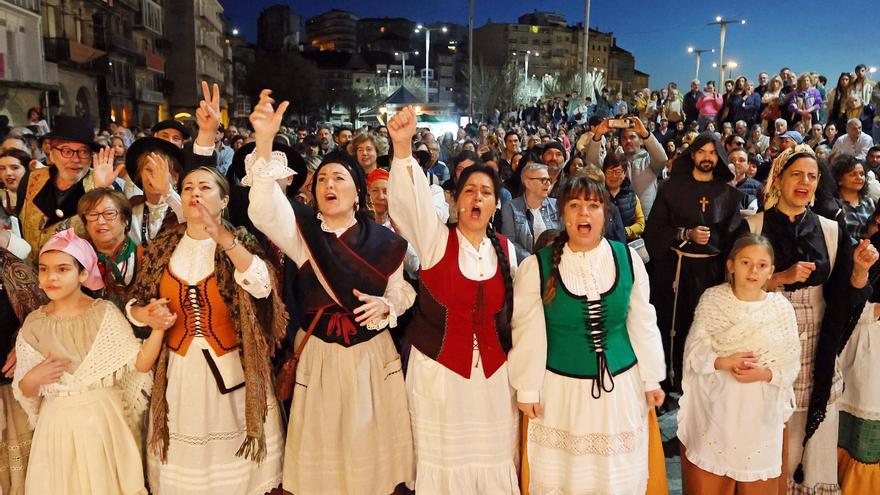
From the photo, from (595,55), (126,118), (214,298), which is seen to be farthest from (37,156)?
(595,55)

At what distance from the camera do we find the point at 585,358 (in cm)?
327

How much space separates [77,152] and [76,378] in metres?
2.29

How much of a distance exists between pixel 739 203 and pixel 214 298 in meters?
3.85

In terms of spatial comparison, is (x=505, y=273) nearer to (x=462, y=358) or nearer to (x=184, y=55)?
(x=462, y=358)

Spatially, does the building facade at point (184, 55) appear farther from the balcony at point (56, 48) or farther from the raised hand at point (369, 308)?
the raised hand at point (369, 308)

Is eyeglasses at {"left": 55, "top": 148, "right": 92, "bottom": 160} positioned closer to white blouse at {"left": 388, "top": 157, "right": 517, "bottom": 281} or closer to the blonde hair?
white blouse at {"left": 388, "top": 157, "right": 517, "bottom": 281}

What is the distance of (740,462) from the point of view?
3494 mm

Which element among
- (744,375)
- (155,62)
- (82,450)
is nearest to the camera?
(82,450)

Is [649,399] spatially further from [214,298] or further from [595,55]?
[595,55]

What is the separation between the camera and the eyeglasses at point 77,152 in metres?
4.75

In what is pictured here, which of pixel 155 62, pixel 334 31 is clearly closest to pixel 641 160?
pixel 155 62

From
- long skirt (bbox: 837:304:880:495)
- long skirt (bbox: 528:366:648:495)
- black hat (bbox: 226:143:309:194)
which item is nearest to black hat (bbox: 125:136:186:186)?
black hat (bbox: 226:143:309:194)

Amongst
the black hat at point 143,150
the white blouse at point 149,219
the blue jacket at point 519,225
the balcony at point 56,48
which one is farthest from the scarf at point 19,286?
the balcony at point 56,48

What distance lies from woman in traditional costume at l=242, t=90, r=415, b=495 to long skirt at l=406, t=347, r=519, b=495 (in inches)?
5.9
